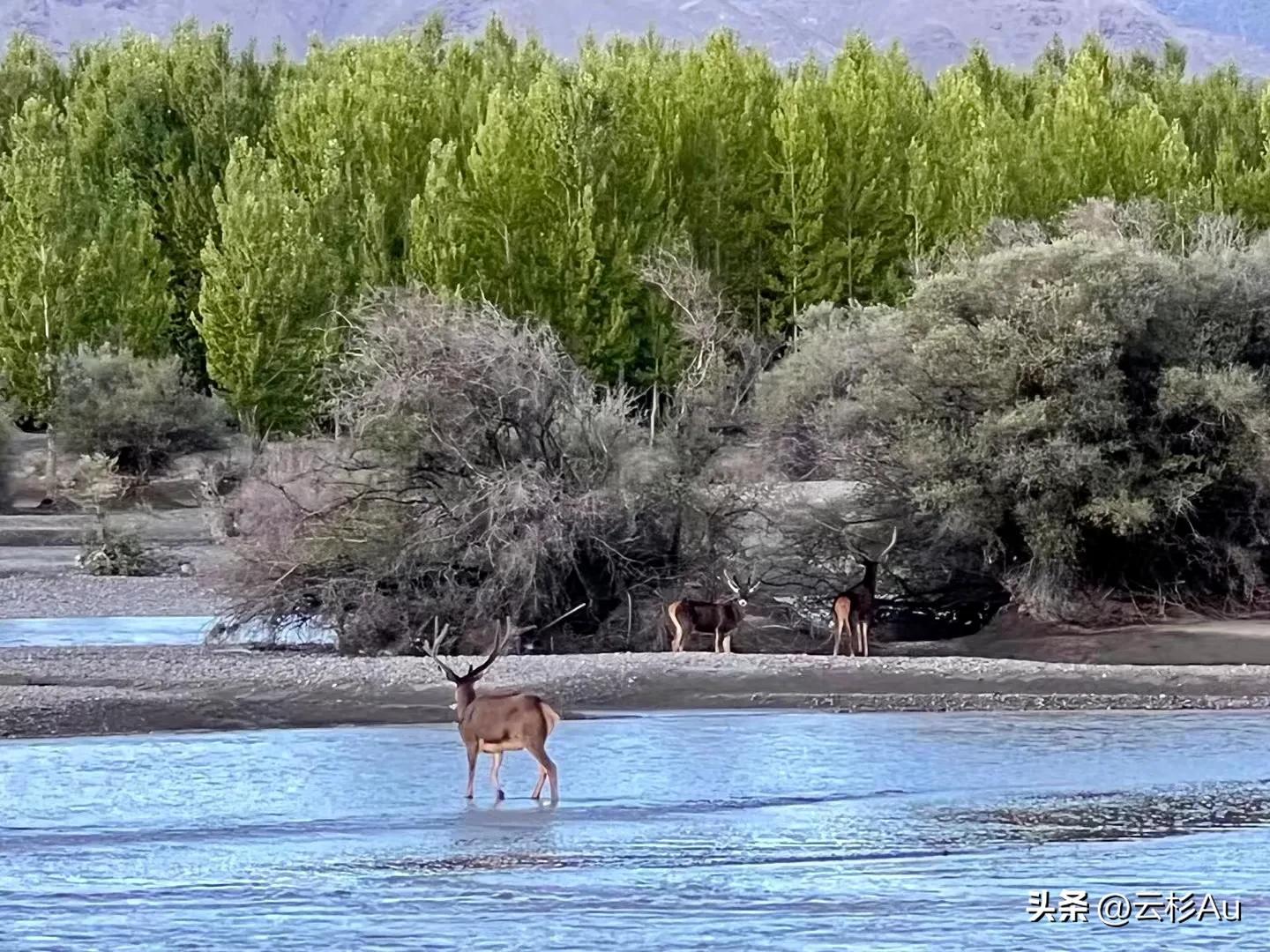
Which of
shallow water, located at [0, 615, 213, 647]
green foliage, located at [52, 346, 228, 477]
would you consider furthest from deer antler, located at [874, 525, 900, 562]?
green foliage, located at [52, 346, 228, 477]

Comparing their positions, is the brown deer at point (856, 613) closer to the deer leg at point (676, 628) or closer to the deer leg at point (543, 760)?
the deer leg at point (676, 628)

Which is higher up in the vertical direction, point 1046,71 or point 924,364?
point 1046,71

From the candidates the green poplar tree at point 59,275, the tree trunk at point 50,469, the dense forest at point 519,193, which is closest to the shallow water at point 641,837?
the dense forest at point 519,193

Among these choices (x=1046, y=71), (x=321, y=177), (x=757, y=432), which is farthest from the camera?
(x=1046, y=71)

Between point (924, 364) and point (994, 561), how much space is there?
2.53 metres

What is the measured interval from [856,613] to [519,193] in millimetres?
26951

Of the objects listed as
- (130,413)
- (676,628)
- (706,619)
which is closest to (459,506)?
(676,628)

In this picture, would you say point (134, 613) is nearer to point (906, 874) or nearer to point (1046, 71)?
point (906, 874)

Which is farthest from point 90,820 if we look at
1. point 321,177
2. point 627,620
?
point 321,177

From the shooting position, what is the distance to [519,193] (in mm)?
49875

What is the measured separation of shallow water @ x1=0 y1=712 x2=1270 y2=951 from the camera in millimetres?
11953

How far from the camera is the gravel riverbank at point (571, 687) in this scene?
2048 centimetres

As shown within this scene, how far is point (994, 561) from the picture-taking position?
1043 inches

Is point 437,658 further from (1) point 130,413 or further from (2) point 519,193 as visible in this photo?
(2) point 519,193
